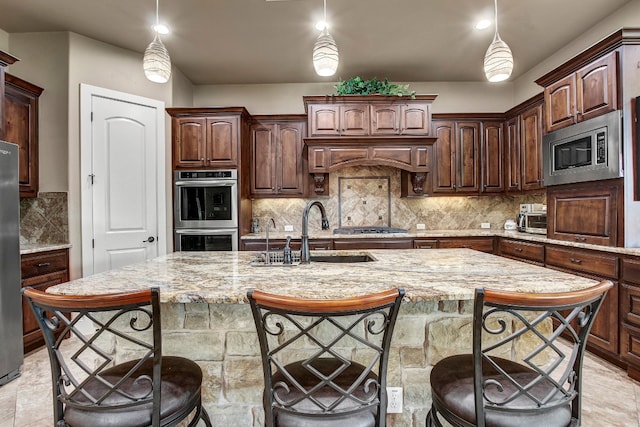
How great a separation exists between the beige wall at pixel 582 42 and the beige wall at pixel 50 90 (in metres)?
4.93

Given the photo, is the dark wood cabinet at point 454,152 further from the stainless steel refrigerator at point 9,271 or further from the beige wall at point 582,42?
the stainless steel refrigerator at point 9,271

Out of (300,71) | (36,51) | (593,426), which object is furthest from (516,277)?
(36,51)

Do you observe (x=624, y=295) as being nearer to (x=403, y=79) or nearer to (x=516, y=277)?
(x=516, y=277)

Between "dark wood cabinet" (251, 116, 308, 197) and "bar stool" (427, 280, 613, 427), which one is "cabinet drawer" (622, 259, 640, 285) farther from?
"dark wood cabinet" (251, 116, 308, 197)

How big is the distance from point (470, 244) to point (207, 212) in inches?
124

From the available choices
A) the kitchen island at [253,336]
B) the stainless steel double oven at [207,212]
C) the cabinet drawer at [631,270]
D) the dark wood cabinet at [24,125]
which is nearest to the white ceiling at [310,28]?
the dark wood cabinet at [24,125]

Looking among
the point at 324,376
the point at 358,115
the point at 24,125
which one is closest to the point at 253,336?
the point at 324,376

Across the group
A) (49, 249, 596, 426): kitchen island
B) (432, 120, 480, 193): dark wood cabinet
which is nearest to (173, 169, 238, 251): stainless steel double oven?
(49, 249, 596, 426): kitchen island

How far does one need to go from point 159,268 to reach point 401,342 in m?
1.31

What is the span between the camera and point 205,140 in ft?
12.8

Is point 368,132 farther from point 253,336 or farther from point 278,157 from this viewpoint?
point 253,336

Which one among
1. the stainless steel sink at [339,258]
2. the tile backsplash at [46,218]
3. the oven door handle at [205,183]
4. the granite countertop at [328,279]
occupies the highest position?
the oven door handle at [205,183]

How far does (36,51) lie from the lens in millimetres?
3299

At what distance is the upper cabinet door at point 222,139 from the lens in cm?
388
